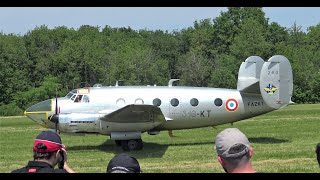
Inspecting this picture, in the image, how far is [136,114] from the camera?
17.7 metres

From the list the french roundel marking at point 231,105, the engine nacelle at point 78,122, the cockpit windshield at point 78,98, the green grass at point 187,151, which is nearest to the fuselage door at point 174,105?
the green grass at point 187,151

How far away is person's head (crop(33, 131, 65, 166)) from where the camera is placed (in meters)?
3.74

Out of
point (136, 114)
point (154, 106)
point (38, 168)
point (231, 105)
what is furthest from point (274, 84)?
point (38, 168)

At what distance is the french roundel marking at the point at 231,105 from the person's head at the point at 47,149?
15.4 m

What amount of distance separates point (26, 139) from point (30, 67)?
5882 centimetres

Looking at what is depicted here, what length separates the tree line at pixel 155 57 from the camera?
2682 inches

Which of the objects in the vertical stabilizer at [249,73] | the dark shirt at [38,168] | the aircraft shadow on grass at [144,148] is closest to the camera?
the dark shirt at [38,168]

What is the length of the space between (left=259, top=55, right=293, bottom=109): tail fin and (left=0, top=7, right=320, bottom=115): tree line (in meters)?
37.7

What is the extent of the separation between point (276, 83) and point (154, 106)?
4.74 metres

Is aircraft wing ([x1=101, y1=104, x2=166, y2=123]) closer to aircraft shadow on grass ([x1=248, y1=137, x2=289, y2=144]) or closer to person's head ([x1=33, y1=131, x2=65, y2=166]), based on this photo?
aircraft shadow on grass ([x1=248, y1=137, x2=289, y2=144])

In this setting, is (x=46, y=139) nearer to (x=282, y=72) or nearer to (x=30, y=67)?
(x=282, y=72)

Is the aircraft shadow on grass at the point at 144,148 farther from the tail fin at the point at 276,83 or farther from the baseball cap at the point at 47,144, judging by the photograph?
the baseball cap at the point at 47,144
